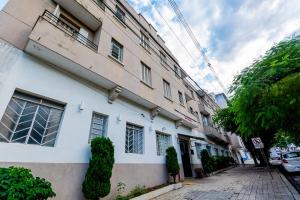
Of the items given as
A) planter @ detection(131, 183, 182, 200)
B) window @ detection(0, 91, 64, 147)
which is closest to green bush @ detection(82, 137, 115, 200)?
window @ detection(0, 91, 64, 147)

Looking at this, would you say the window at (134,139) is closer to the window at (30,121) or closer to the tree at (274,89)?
the window at (30,121)

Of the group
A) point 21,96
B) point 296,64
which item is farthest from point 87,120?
point 296,64

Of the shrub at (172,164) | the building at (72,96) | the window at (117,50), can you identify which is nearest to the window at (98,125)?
the building at (72,96)

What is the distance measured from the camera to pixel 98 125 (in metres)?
7.17

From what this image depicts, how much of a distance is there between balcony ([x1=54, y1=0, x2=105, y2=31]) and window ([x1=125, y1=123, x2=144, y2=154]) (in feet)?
18.4

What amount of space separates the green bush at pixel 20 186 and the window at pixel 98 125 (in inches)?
138

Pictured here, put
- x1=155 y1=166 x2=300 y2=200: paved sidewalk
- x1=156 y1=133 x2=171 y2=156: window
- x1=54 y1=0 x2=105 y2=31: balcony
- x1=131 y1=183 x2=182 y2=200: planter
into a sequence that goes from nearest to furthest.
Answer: x1=155 y1=166 x2=300 y2=200: paved sidewalk
x1=131 y1=183 x2=182 y2=200: planter
x1=54 y1=0 x2=105 y2=31: balcony
x1=156 y1=133 x2=171 y2=156: window

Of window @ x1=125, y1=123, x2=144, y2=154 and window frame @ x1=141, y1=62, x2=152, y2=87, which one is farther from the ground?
window frame @ x1=141, y1=62, x2=152, y2=87

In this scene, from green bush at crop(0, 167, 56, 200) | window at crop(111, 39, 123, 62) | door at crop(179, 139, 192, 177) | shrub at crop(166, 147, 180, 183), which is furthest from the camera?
door at crop(179, 139, 192, 177)

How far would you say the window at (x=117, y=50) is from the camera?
9.12 m

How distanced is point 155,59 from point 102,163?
31.6 ft

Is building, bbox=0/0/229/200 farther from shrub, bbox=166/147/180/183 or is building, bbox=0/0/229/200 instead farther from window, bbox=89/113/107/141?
shrub, bbox=166/147/180/183

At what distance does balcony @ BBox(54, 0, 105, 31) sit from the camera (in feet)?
24.3

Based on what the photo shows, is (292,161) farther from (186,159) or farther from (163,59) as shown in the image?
(163,59)
